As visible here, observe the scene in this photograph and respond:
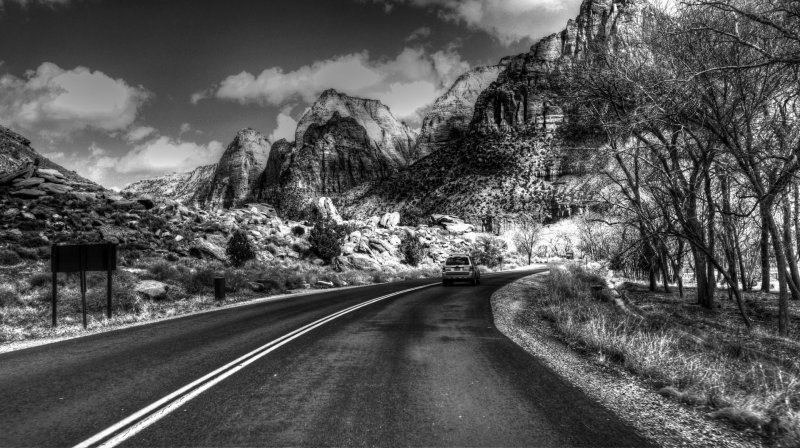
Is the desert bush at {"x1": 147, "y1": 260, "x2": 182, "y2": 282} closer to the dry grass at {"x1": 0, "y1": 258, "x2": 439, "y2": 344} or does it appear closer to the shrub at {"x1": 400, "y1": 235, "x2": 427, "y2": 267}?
the dry grass at {"x1": 0, "y1": 258, "x2": 439, "y2": 344}

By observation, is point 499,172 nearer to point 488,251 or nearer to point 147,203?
point 488,251

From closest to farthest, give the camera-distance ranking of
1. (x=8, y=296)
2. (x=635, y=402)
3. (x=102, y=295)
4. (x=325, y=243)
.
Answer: (x=635, y=402), (x=8, y=296), (x=102, y=295), (x=325, y=243)

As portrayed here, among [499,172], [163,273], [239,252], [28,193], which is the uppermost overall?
[499,172]

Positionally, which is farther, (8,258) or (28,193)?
(28,193)

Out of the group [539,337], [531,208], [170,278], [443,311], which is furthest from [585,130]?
[531,208]

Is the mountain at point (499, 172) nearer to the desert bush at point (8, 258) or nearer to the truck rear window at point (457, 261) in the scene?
the truck rear window at point (457, 261)

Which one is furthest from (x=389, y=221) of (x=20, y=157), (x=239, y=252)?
(x=20, y=157)

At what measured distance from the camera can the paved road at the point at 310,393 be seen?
414 centimetres

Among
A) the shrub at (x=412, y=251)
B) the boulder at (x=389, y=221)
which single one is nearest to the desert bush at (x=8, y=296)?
the shrub at (x=412, y=251)

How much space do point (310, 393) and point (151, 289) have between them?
14.9 m

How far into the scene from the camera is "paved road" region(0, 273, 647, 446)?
4.14 m

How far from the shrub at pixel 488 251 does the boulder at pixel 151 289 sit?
149ft

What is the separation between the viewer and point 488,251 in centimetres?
6375

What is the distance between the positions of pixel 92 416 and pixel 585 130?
54.9 feet
